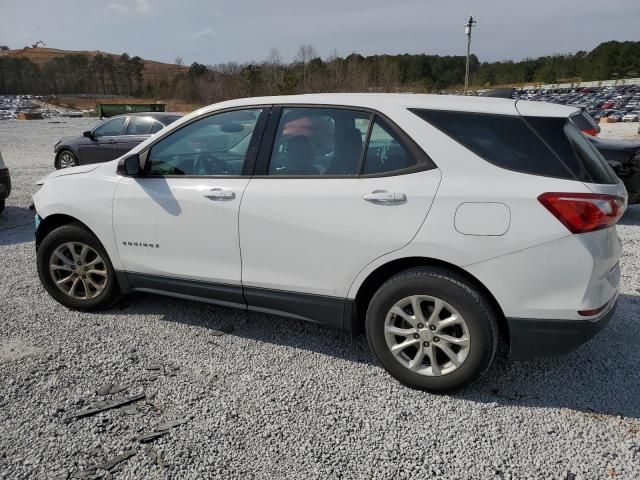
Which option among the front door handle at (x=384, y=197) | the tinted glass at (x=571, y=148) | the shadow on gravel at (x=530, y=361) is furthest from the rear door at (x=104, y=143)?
the tinted glass at (x=571, y=148)

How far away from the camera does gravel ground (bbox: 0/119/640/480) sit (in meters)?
2.43

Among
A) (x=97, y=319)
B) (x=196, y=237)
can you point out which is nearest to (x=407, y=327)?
(x=196, y=237)

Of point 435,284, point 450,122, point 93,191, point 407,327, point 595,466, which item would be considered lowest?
point 595,466

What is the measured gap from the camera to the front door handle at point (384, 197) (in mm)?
2855

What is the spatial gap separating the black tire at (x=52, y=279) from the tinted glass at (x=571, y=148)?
3.27 m

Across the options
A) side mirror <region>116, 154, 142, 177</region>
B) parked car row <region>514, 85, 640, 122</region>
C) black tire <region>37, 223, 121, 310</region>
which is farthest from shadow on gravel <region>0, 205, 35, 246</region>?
parked car row <region>514, 85, 640, 122</region>

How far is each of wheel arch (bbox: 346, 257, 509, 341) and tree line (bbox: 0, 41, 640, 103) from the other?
38.7 meters

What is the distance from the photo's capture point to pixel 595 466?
2410 mm

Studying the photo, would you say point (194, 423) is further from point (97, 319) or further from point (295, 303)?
point (97, 319)

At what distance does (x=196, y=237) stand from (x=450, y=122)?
187 cm

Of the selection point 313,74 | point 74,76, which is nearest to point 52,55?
point 74,76

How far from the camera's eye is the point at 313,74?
50688 mm

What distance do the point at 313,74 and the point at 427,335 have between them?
167 ft

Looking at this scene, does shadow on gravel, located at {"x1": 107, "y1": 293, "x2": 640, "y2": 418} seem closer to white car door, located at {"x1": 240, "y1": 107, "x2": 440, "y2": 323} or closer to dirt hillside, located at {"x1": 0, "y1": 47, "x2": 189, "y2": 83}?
white car door, located at {"x1": 240, "y1": 107, "x2": 440, "y2": 323}
